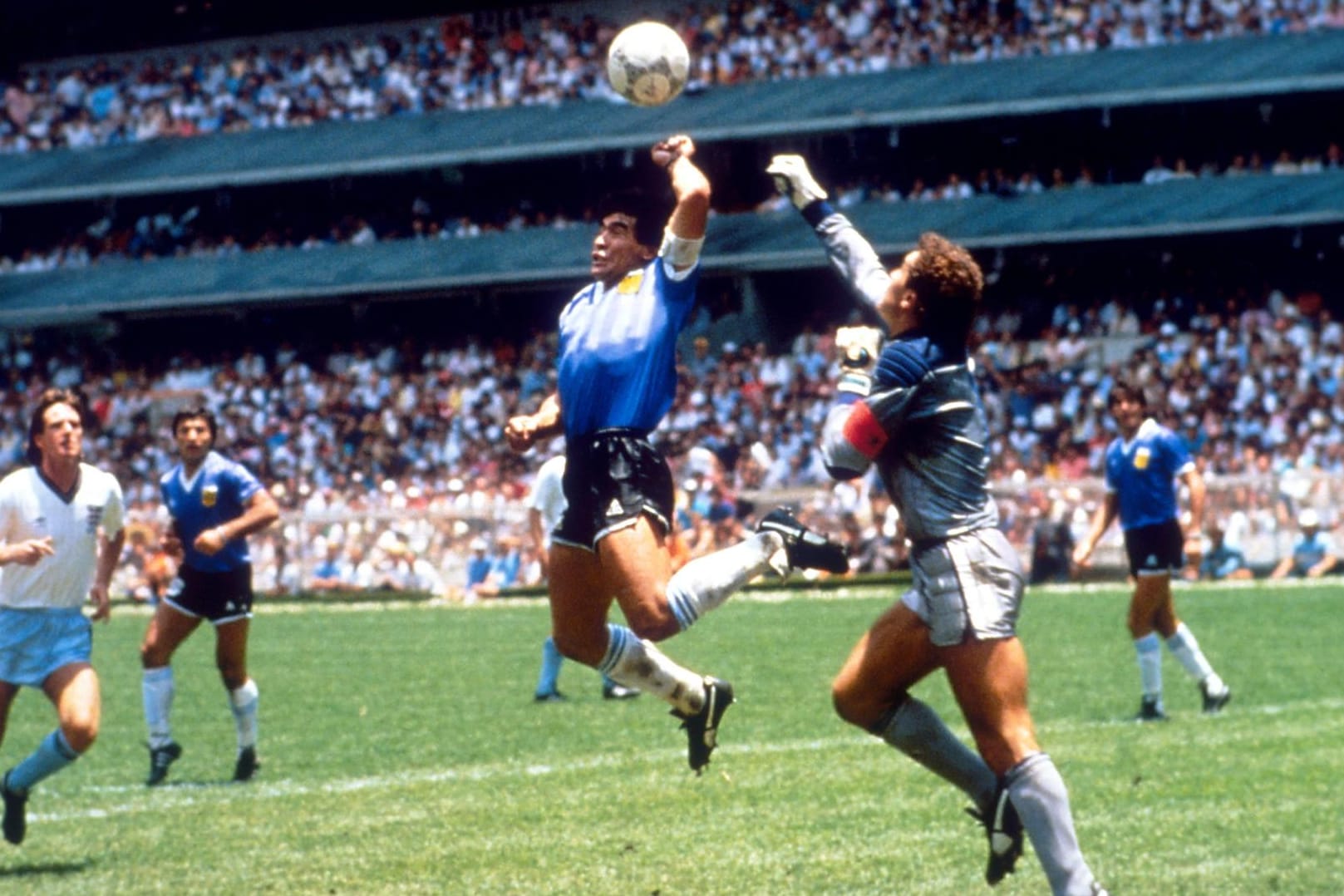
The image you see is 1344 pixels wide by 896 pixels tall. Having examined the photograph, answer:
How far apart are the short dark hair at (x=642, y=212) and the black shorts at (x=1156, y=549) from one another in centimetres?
587

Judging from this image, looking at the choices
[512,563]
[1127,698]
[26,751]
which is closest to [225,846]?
[26,751]

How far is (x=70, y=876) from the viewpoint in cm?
841

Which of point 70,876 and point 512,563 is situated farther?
point 512,563

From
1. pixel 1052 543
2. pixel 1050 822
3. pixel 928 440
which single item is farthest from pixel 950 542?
pixel 1052 543

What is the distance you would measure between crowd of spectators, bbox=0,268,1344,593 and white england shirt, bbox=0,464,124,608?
17007 millimetres

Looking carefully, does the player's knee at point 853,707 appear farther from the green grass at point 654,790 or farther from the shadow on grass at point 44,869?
the shadow on grass at point 44,869

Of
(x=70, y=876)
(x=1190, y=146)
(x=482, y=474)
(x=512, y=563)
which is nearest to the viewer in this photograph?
(x=70, y=876)

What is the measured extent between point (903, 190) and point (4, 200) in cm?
2007

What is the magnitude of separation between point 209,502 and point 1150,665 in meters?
6.03

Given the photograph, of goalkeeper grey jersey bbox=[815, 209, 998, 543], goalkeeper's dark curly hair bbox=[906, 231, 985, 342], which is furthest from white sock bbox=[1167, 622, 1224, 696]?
goalkeeper's dark curly hair bbox=[906, 231, 985, 342]

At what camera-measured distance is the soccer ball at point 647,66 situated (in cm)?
776

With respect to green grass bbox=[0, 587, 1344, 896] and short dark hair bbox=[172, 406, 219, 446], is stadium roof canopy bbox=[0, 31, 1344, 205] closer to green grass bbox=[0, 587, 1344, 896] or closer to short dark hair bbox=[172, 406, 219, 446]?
green grass bbox=[0, 587, 1344, 896]

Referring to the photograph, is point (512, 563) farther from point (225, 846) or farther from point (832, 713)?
point (225, 846)

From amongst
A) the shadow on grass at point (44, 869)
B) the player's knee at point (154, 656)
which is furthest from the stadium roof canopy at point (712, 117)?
the shadow on grass at point (44, 869)
